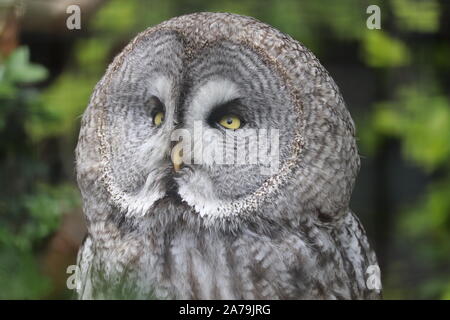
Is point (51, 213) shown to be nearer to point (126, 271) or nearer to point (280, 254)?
point (126, 271)

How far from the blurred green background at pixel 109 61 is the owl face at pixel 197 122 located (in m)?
0.21

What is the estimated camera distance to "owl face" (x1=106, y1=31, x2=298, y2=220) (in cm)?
154

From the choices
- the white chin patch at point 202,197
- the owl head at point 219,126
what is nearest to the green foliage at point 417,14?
the owl head at point 219,126

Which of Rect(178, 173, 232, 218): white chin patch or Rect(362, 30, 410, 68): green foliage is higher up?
Rect(362, 30, 410, 68): green foliage

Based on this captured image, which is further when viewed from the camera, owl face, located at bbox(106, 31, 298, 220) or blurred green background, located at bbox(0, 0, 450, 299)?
blurred green background, located at bbox(0, 0, 450, 299)

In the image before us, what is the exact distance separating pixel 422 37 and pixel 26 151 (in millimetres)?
1167

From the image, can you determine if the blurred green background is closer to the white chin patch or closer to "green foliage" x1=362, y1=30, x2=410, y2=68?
"green foliage" x1=362, y1=30, x2=410, y2=68

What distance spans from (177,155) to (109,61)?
37cm

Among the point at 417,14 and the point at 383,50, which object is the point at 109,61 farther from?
the point at 417,14

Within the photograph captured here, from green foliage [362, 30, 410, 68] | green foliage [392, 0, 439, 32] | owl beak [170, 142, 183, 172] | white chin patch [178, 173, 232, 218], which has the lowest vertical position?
white chin patch [178, 173, 232, 218]

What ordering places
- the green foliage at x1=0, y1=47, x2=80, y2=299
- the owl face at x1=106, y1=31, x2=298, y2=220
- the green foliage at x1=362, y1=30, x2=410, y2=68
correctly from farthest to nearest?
1. the green foliage at x1=362, y1=30, x2=410, y2=68
2. the green foliage at x1=0, y1=47, x2=80, y2=299
3. the owl face at x1=106, y1=31, x2=298, y2=220

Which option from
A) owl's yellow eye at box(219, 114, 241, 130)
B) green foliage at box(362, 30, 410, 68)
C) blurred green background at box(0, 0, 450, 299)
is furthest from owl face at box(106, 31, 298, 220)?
green foliage at box(362, 30, 410, 68)

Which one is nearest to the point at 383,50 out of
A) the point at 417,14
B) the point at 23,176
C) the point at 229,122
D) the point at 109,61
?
the point at 417,14
